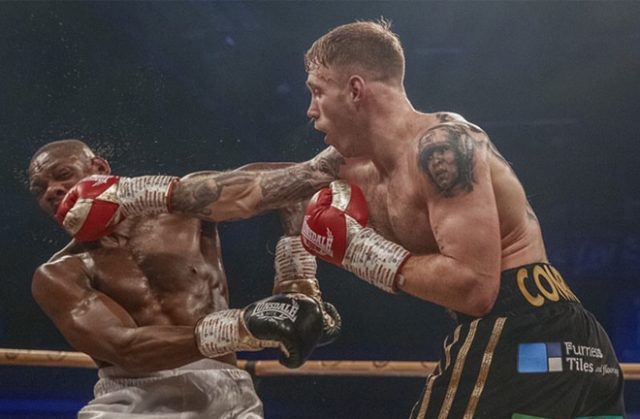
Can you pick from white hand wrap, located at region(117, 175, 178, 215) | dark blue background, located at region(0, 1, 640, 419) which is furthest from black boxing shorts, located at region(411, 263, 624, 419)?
→ dark blue background, located at region(0, 1, 640, 419)

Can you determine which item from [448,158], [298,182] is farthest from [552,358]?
[298,182]

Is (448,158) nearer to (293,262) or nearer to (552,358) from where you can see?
(552,358)

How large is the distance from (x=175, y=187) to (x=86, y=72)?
3.62m

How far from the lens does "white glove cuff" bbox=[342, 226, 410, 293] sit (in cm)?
155

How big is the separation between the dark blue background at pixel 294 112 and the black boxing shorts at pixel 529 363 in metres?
3.03

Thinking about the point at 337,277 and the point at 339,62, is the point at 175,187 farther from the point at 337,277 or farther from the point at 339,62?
the point at 337,277

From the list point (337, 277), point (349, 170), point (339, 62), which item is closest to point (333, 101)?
point (339, 62)

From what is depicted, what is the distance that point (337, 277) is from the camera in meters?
4.89

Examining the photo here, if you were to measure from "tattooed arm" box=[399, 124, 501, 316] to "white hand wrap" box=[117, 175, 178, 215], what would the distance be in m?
0.71

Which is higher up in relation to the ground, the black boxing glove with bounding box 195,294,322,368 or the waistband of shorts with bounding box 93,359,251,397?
the black boxing glove with bounding box 195,294,322,368

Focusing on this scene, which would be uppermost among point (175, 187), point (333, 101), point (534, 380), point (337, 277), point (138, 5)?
point (138, 5)

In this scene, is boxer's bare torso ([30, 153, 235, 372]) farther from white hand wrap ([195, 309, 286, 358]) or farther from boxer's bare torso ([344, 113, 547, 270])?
boxer's bare torso ([344, 113, 547, 270])

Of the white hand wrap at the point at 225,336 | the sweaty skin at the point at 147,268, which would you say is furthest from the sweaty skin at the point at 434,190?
the white hand wrap at the point at 225,336

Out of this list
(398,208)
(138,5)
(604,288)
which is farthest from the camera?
(138,5)
